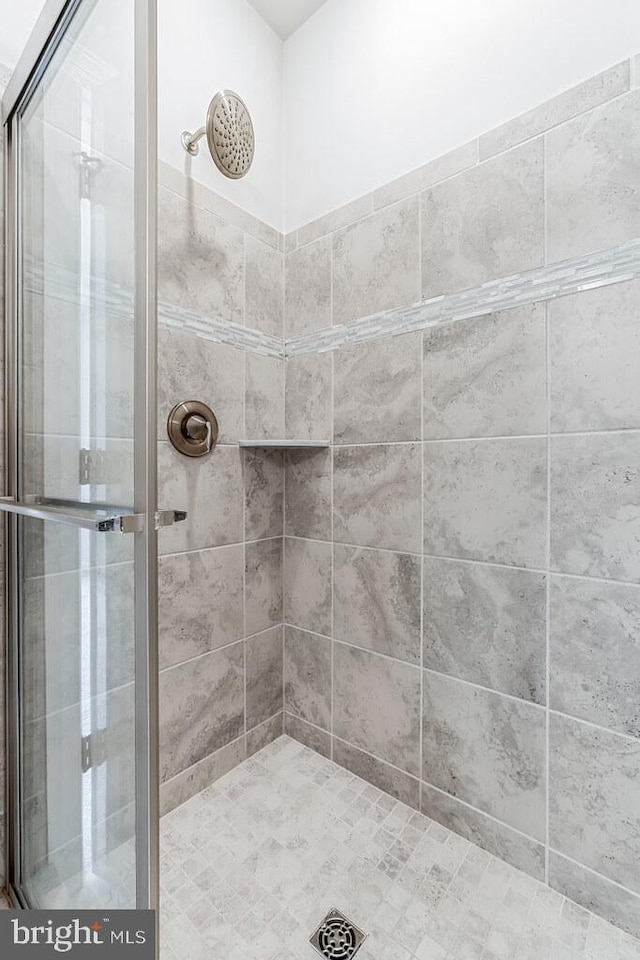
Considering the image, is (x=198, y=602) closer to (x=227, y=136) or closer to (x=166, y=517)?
(x=166, y=517)

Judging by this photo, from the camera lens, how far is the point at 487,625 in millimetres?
1069

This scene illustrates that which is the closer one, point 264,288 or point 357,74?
point 357,74

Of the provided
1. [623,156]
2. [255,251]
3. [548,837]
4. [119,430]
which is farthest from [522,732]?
[255,251]

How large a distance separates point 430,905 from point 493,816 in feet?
0.77

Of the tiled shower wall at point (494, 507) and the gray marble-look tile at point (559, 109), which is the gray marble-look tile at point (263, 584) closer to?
the tiled shower wall at point (494, 507)

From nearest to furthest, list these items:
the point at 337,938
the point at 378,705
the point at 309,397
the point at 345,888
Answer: the point at 337,938 → the point at 345,888 → the point at 378,705 → the point at 309,397

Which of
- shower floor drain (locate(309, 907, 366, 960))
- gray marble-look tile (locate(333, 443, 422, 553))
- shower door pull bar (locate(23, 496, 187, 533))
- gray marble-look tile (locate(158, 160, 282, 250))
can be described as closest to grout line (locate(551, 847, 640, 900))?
shower floor drain (locate(309, 907, 366, 960))

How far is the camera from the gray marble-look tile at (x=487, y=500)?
1006 millimetres

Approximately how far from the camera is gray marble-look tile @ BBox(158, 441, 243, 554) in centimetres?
119

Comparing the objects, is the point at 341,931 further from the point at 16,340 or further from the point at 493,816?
the point at 16,340

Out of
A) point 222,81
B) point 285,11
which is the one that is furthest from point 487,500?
point 285,11

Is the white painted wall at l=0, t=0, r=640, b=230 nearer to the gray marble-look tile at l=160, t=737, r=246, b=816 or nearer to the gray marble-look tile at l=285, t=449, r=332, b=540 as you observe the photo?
the gray marble-look tile at l=285, t=449, r=332, b=540

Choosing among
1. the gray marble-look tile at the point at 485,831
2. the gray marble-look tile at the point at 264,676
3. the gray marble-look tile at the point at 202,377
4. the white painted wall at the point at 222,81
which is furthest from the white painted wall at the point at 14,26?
the gray marble-look tile at the point at 485,831

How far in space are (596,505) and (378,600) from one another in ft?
1.95
